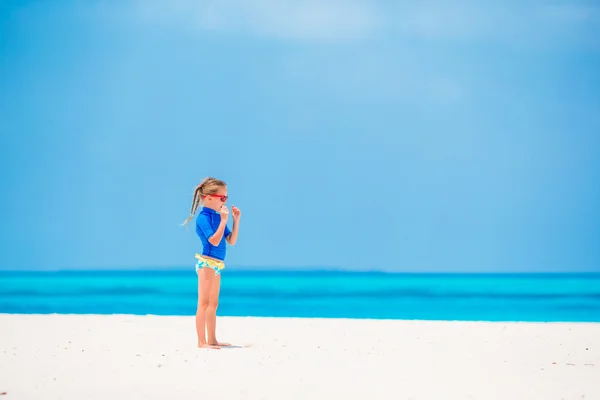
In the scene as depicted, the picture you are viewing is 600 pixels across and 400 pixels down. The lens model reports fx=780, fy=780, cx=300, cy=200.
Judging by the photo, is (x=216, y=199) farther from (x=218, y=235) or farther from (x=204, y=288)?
(x=204, y=288)

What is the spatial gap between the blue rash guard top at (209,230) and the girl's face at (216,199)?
4 centimetres

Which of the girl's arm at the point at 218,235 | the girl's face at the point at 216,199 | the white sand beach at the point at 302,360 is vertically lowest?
the white sand beach at the point at 302,360

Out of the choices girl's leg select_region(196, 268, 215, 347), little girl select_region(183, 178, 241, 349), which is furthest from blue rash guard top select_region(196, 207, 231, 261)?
girl's leg select_region(196, 268, 215, 347)

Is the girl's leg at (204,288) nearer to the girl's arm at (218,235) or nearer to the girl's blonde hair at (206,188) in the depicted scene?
the girl's arm at (218,235)

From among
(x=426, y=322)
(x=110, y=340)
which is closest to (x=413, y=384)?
(x=110, y=340)

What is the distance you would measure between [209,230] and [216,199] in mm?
296

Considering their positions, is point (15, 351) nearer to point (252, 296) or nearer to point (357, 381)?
point (357, 381)

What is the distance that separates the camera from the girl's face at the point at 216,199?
638 cm

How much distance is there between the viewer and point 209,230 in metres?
6.23

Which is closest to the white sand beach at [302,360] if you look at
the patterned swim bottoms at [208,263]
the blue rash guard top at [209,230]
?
the patterned swim bottoms at [208,263]

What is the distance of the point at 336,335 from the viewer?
7668 millimetres

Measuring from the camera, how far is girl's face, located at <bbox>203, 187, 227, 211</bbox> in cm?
638

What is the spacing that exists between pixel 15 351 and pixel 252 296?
16725mm

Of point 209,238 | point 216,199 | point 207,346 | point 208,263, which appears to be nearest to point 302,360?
Result: point 207,346
